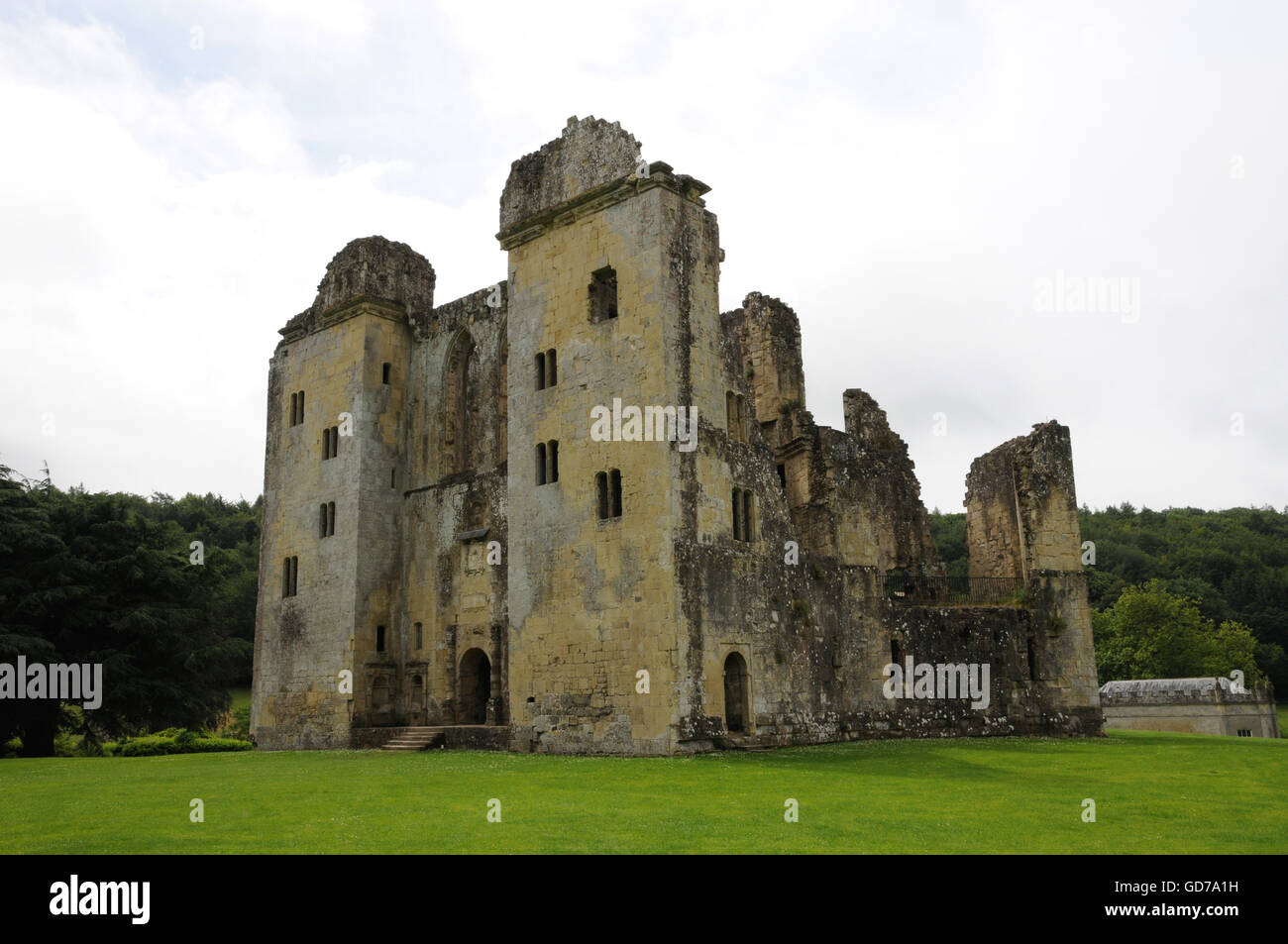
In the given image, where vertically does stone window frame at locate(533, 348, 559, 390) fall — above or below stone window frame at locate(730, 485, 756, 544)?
above

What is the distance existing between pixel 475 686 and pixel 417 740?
2804 millimetres

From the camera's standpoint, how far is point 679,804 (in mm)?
12703

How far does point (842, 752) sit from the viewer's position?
21859 mm

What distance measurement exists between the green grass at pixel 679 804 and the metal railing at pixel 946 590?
9269 millimetres

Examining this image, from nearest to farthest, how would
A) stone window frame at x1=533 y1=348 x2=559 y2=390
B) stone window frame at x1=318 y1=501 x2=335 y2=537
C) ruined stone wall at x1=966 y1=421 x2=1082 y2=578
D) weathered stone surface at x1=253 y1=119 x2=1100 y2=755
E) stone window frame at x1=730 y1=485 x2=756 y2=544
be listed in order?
1. weathered stone surface at x1=253 y1=119 x2=1100 y2=755
2. stone window frame at x1=730 y1=485 x2=756 y2=544
3. stone window frame at x1=533 y1=348 x2=559 y2=390
4. ruined stone wall at x1=966 y1=421 x2=1082 y2=578
5. stone window frame at x1=318 y1=501 x2=335 y2=537

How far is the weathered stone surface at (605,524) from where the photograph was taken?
2331cm

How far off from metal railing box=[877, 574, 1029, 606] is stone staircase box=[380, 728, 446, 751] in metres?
12.6

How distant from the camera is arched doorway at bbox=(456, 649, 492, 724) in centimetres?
2939

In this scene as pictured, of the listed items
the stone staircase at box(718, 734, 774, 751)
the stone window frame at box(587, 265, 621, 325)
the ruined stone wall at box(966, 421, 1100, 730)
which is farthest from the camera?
the ruined stone wall at box(966, 421, 1100, 730)

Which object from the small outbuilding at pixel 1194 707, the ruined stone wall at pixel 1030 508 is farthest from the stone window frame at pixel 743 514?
the small outbuilding at pixel 1194 707

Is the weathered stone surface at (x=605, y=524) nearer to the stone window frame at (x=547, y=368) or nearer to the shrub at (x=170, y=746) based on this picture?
the stone window frame at (x=547, y=368)

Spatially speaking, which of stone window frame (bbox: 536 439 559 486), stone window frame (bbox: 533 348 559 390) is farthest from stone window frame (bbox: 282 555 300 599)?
stone window frame (bbox: 533 348 559 390)

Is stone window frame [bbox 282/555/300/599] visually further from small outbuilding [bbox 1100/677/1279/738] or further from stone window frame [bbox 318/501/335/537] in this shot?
small outbuilding [bbox 1100/677/1279/738]

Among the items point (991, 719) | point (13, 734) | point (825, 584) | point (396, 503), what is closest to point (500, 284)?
point (396, 503)
